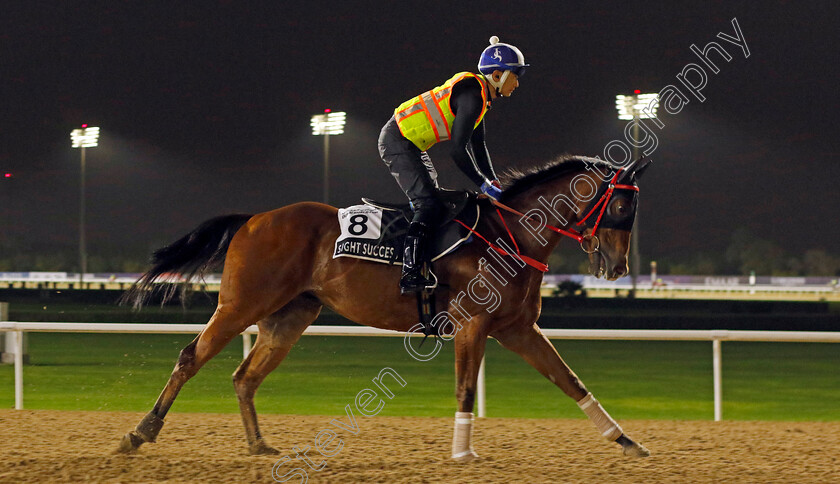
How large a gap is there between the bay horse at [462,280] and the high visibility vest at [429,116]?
41cm

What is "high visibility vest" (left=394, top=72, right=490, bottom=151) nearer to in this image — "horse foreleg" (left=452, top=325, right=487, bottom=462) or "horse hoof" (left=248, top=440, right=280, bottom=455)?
"horse foreleg" (left=452, top=325, right=487, bottom=462)

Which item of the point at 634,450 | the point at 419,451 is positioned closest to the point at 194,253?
the point at 419,451

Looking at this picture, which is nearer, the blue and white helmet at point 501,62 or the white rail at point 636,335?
the blue and white helmet at point 501,62

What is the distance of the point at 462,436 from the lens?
4211 millimetres

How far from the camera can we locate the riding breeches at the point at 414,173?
14.2 ft

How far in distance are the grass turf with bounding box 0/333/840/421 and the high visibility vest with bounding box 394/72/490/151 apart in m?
3.01

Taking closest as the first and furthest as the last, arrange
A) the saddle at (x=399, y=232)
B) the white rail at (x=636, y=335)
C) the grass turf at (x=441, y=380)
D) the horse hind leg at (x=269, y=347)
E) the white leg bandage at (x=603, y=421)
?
1. the saddle at (x=399, y=232)
2. the white leg bandage at (x=603, y=421)
3. the horse hind leg at (x=269, y=347)
4. the white rail at (x=636, y=335)
5. the grass turf at (x=441, y=380)

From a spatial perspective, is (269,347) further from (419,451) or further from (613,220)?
(613,220)

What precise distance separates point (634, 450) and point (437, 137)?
6.07 ft

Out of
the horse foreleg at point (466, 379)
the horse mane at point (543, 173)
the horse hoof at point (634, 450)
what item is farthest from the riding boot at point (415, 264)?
the horse hoof at point (634, 450)

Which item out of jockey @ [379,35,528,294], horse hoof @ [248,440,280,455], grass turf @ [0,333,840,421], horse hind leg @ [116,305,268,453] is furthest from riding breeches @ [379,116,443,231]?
grass turf @ [0,333,840,421]

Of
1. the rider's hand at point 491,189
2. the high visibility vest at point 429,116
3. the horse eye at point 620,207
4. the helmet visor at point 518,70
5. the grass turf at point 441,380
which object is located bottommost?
the grass turf at point 441,380

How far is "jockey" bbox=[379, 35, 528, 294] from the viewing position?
13.9ft

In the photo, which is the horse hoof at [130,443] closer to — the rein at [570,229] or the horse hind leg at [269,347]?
the horse hind leg at [269,347]
